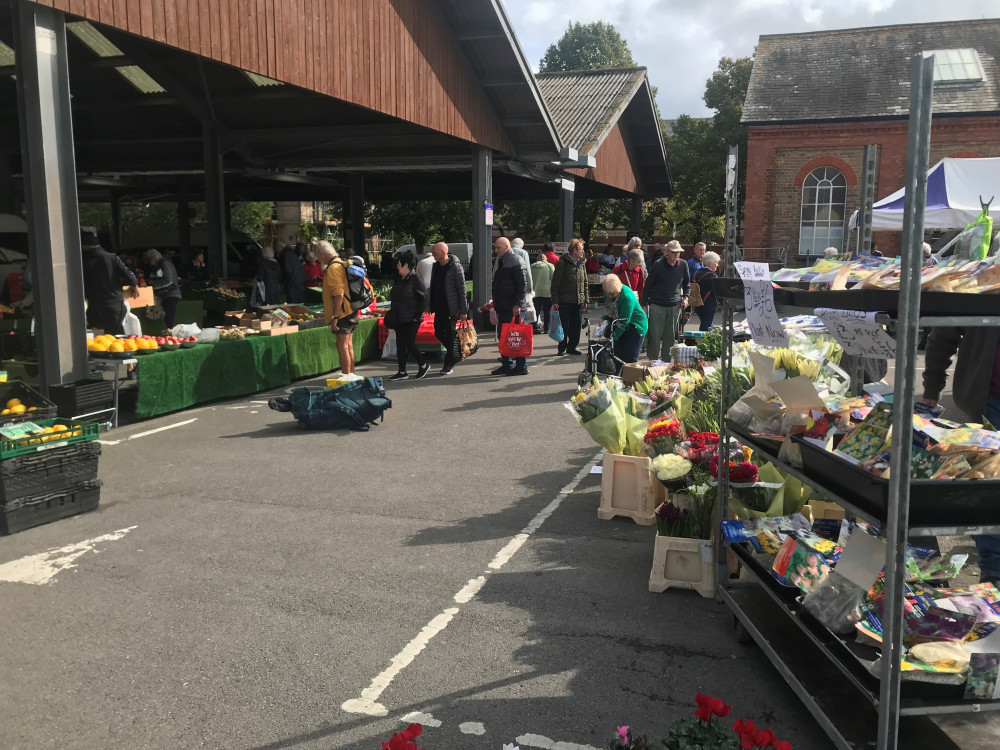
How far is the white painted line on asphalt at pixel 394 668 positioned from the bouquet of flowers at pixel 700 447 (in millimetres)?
1633

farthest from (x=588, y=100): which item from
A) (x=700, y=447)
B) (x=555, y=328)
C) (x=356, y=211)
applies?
(x=700, y=447)

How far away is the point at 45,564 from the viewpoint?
5004 millimetres

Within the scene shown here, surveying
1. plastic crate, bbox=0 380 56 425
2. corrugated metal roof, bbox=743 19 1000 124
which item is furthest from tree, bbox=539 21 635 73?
plastic crate, bbox=0 380 56 425

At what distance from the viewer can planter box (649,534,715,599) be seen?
452 centimetres

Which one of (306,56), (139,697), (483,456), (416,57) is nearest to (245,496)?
(483,456)

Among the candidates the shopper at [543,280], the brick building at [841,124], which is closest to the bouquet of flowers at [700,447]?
the shopper at [543,280]

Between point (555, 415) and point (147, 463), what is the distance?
13.7 feet

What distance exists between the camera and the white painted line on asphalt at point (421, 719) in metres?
3.31

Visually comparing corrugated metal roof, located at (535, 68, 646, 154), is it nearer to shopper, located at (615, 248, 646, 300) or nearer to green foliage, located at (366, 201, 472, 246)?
shopper, located at (615, 248, 646, 300)

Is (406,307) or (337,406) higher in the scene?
(406,307)

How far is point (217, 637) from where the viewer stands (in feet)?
13.3

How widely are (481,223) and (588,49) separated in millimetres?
42901

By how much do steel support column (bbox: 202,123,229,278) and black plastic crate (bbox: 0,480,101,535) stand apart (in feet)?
39.6

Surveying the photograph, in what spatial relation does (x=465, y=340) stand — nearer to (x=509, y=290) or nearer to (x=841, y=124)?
(x=509, y=290)
